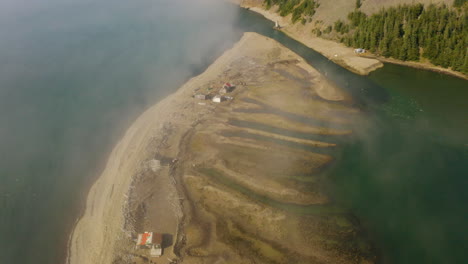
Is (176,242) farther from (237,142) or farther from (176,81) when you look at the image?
(176,81)

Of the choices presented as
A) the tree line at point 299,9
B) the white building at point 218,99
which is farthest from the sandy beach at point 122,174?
the tree line at point 299,9

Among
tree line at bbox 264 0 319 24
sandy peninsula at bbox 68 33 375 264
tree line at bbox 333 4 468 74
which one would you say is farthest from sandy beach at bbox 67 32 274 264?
tree line at bbox 264 0 319 24

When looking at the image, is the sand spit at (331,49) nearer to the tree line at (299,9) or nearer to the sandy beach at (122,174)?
the tree line at (299,9)

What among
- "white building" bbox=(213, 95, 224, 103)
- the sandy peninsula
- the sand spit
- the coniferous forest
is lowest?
the sandy peninsula

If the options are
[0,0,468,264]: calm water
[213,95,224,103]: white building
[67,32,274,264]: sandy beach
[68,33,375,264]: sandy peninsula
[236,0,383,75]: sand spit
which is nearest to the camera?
[68,33,375,264]: sandy peninsula

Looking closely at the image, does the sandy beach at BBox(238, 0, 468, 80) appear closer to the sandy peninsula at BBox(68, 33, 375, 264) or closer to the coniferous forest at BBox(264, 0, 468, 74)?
the coniferous forest at BBox(264, 0, 468, 74)

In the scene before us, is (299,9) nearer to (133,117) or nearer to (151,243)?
(133,117)

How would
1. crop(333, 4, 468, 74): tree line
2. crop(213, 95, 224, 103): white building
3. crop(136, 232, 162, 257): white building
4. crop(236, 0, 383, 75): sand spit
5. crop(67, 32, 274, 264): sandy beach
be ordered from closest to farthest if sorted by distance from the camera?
crop(136, 232, 162, 257): white building, crop(67, 32, 274, 264): sandy beach, crop(213, 95, 224, 103): white building, crop(333, 4, 468, 74): tree line, crop(236, 0, 383, 75): sand spit
